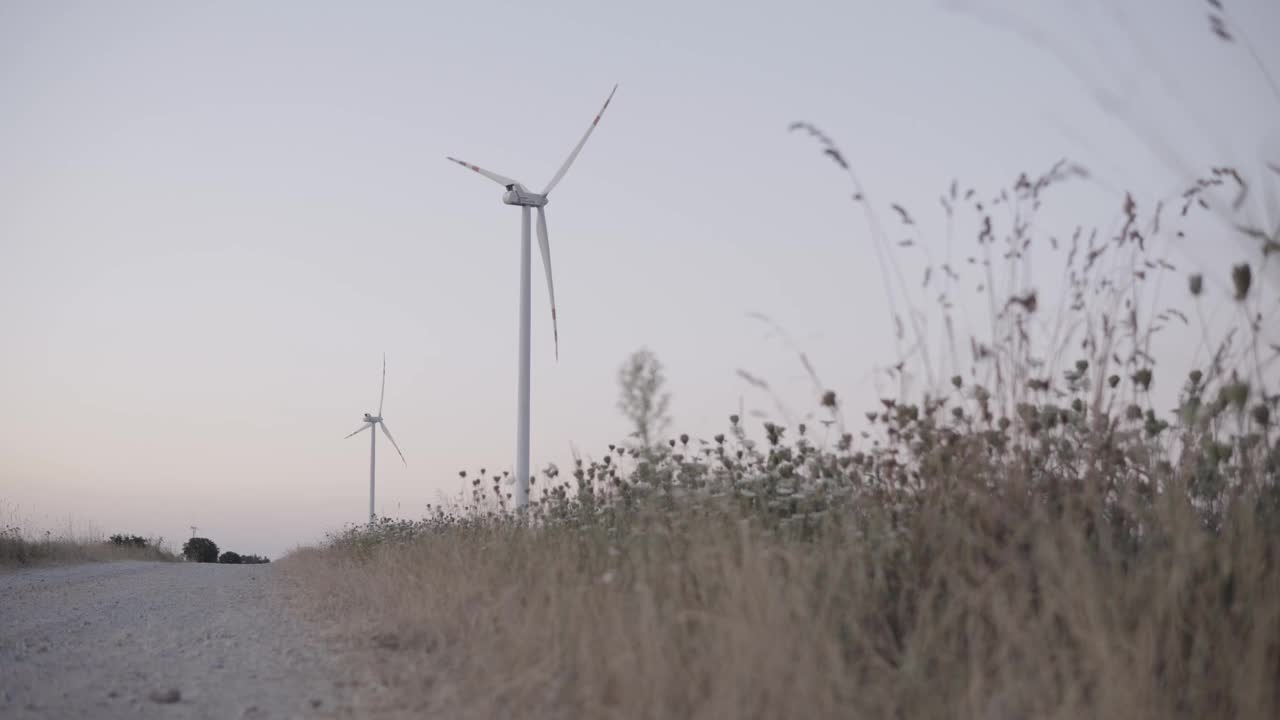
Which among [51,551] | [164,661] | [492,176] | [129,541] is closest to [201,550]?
[129,541]

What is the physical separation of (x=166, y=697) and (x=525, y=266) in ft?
38.8

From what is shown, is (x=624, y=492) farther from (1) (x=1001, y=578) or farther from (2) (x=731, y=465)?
(1) (x=1001, y=578)

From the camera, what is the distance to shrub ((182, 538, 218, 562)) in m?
46.2

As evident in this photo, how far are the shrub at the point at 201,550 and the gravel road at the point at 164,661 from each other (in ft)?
121

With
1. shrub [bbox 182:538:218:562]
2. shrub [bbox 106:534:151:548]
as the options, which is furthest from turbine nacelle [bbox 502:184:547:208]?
shrub [bbox 182:538:218:562]

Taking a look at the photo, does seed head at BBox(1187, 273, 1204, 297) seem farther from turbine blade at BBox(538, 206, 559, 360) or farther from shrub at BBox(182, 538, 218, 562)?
shrub at BBox(182, 538, 218, 562)

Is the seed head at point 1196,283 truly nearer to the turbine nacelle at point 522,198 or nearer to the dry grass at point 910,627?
the dry grass at point 910,627

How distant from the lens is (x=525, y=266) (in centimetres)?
1680

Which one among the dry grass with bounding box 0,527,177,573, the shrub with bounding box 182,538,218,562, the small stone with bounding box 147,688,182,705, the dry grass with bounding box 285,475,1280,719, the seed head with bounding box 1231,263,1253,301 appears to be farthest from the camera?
the shrub with bounding box 182,538,218,562

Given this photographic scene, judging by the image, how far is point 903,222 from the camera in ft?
19.3

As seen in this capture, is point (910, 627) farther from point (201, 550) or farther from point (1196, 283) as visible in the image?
point (201, 550)

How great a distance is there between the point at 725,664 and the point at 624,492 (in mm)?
4212

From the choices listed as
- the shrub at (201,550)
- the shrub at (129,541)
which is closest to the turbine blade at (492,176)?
the shrub at (129,541)

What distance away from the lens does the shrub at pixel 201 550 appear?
4622cm
